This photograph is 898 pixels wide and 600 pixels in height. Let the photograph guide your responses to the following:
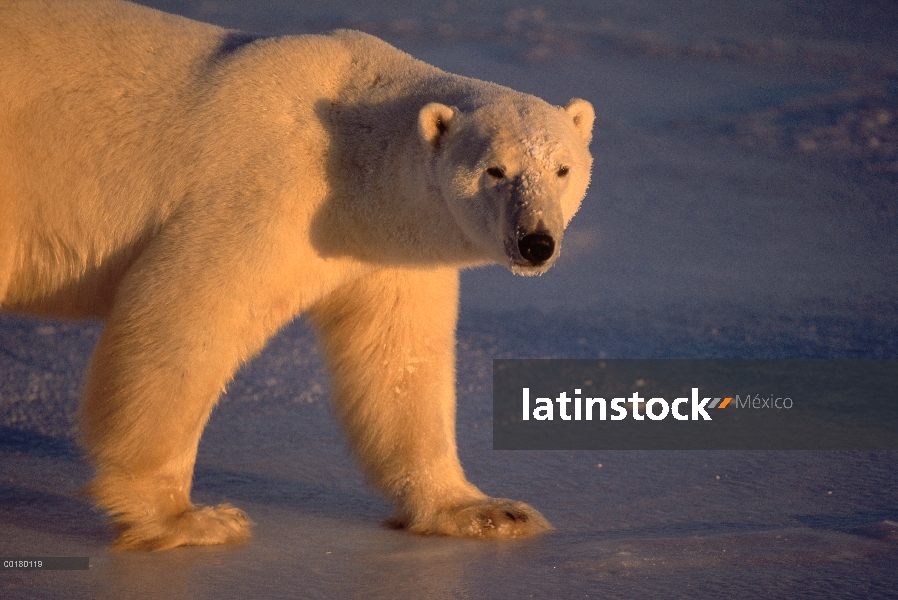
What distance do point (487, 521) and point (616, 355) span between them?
2548 millimetres

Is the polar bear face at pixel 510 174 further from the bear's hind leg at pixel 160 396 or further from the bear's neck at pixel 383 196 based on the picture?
the bear's hind leg at pixel 160 396

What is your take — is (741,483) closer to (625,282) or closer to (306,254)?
(306,254)

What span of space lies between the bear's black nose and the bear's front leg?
0.80 m

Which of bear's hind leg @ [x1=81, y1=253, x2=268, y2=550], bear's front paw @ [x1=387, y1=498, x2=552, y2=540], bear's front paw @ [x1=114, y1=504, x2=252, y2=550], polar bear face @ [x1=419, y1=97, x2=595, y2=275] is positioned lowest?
bear's front paw @ [x1=114, y1=504, x2=252, y2=550]

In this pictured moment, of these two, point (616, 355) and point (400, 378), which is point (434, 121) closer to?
point (400, 378)

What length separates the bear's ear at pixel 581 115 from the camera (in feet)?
12.3

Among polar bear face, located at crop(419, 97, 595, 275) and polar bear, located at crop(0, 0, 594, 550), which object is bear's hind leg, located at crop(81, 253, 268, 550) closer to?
polar bear, located at crop(0, 0, 594, 550)

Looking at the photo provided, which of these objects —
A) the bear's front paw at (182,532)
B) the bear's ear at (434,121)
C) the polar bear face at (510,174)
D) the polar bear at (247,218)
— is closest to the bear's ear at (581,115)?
the polar bear at (247,218)

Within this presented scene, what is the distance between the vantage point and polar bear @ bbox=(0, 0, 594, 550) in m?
3.38

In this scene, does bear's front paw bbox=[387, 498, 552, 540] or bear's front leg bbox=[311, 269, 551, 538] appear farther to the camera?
bear's front leg bbox=[311, 269, 551, 538]

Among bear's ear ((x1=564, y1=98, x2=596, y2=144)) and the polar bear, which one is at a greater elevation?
bear's ear ((x1=564, y1=98, x2=596, y2=144))

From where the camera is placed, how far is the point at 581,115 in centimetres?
378

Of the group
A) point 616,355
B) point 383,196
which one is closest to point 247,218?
point 383,196

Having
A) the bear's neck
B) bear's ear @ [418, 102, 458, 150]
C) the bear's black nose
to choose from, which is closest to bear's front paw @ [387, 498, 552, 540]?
the bear's neck
